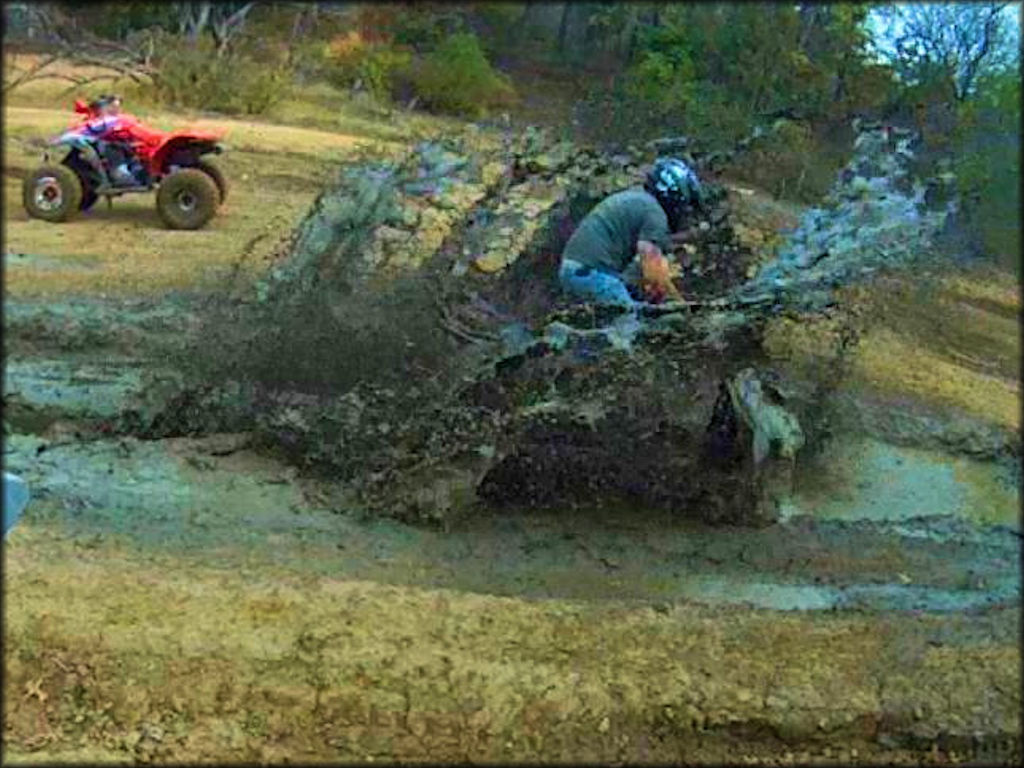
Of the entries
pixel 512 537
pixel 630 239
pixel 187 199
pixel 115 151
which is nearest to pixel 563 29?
pixel 187 199

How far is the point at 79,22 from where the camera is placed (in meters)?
12.4

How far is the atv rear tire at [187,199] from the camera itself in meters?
A: 11.9

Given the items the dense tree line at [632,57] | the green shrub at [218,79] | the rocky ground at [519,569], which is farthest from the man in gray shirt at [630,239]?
the green shrub at [218,79]

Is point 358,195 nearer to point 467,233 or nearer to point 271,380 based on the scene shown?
point 467,233

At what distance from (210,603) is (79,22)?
346 inches

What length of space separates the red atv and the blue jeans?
195 inches

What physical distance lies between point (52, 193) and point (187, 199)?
1.08 m

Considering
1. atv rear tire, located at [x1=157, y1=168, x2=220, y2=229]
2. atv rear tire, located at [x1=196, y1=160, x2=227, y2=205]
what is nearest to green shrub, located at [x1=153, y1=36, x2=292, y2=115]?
atv rear tire, located at [x1=196, y1=160, x2=227, y2=205]

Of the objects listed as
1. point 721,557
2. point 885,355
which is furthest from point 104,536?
point 885,355

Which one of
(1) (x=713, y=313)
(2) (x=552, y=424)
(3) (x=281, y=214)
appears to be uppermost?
(1) (x=713, y=313)

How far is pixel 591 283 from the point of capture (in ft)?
25.8

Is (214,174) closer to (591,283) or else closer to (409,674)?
(591,283)

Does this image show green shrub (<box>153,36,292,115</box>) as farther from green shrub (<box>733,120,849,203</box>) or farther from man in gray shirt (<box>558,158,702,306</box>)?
man in gray shirt (<box>558,158,702,306</box>)

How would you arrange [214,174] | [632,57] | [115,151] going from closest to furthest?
1. [115,151]
2. [214,174]
3. [632,57]
